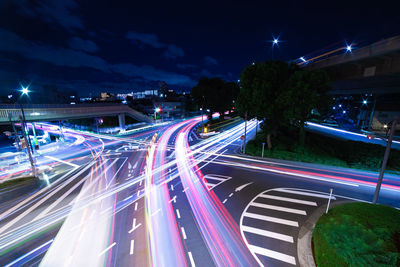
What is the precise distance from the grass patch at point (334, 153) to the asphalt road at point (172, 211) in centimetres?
255

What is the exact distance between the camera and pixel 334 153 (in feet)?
85.8

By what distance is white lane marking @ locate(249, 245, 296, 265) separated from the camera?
7.60 m

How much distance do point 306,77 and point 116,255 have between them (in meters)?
23.1

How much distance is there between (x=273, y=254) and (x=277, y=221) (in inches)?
103

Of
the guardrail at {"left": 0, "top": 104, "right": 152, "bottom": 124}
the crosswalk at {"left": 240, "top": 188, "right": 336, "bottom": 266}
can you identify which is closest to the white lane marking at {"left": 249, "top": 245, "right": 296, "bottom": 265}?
the crosswalk at {"left": 240, "top": 188, "right": 336, "bottom": 266}

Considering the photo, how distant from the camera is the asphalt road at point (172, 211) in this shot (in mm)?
8159

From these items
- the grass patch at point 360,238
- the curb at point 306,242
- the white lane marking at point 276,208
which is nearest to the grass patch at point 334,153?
the white lane marking at point 276,208

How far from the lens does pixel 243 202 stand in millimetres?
12180

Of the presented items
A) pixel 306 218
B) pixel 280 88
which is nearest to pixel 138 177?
pixel 306 218

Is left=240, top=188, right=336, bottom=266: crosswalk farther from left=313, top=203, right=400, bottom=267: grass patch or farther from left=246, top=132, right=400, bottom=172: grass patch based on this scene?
left=246, top=132, right=400, bottom=172: grass patch

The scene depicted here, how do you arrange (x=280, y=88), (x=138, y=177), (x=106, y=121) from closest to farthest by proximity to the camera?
(x=138, y=177) → (x=280, y=88) → (x=106, y=121)

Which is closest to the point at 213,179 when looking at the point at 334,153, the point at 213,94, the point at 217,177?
the point at 217,177

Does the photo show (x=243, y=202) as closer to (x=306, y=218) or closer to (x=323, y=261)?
(x=306, y=218)

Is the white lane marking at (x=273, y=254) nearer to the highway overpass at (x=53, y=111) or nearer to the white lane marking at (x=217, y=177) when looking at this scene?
the white lane marking at (x=217, y=177)
